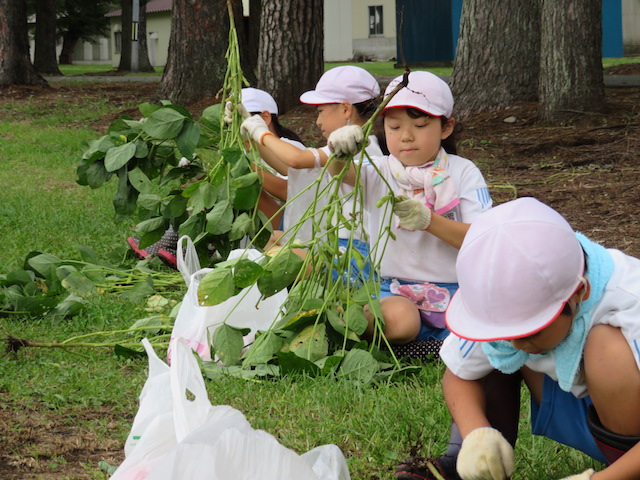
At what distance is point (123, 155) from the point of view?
3986 millimetres

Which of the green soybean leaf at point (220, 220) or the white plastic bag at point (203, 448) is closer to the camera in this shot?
the white plastic bag at point (203, 448)

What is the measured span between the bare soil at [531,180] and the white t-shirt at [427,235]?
1.27ft

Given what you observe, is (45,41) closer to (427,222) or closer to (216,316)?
(216,316)

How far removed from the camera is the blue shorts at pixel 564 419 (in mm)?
1917

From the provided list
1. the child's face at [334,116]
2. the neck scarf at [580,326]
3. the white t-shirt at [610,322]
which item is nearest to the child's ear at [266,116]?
the child's face at [334,116]

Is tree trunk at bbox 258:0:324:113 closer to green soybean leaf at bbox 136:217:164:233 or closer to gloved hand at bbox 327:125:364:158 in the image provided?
green soybean leaf at bbox 136:217:164:233

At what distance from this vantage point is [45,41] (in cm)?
2202

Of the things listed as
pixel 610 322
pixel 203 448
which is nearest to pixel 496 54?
pixel 610 322

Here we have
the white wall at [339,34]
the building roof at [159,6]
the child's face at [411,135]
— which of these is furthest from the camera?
the building roof at [159,6]

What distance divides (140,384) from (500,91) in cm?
→ 560

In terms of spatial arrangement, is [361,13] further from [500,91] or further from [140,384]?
[140,384]

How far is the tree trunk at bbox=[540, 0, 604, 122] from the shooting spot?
6945 millimetres

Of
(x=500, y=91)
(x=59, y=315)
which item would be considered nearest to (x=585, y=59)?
(x=500, y=91)

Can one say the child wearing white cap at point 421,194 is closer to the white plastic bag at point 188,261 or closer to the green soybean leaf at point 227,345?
the green soybean leaf at point 227,345
